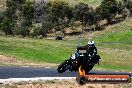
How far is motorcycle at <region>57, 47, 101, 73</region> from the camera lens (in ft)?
70.9

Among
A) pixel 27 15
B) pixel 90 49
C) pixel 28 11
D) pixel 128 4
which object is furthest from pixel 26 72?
pixel 28 11

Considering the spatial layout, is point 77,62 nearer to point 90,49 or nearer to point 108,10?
point 90,49

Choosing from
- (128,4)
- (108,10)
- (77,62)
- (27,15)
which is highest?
(128,4)

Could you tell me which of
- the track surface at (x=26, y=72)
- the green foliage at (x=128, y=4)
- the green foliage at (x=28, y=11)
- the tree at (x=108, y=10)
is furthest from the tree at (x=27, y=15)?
the track surface at (x=26, y=72)

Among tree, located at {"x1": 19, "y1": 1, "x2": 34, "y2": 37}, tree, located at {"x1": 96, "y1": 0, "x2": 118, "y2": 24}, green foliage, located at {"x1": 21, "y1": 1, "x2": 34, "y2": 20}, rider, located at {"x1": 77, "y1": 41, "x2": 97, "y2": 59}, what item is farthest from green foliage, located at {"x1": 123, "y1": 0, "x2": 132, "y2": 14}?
rider, located at {"x1": 77, "y1": 41, "x2": 97, "y2": 59}

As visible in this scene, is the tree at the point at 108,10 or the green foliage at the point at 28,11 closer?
the tree at the point at 108,10

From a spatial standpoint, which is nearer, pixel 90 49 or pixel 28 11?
pixel 90 49

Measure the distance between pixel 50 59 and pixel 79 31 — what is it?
239 feet

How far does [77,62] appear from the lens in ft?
71.5

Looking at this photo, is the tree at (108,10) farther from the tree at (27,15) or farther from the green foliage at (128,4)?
the tree at (27,15)

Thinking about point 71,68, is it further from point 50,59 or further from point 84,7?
point 84,7

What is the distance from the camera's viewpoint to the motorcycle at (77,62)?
70.9 ft

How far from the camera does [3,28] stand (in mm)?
111875

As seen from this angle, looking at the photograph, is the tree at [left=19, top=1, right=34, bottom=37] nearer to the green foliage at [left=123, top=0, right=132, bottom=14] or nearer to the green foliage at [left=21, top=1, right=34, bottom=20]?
the green foliage at [left=21, top=1, right=34, bottom=20]
